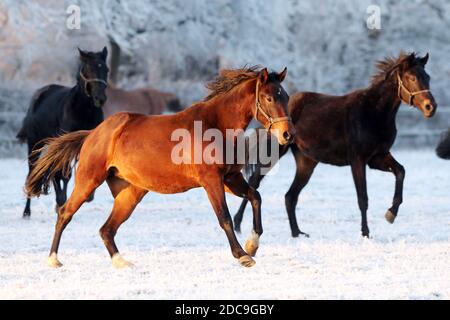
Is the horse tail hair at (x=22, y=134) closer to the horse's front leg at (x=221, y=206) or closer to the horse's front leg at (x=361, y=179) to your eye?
the horse's front leg at (x=361, y=179)

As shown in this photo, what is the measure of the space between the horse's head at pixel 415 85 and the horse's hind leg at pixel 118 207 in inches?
127

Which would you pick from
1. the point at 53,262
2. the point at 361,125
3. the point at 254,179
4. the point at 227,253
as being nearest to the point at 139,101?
the point at 254,179

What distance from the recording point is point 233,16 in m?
28.0

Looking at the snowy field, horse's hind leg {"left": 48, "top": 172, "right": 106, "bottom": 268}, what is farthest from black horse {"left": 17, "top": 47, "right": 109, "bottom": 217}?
horse's hind leg {"left": 48, "top": 172, "right": 106, "bottom": 268}

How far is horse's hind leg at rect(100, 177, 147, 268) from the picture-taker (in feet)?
27.6

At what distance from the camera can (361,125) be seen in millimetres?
10422

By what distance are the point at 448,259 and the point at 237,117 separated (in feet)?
7.20

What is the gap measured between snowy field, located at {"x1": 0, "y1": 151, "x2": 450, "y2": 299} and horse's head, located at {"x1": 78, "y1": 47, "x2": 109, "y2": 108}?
60.7 inches

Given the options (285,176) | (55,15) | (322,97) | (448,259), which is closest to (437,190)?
(285,176)

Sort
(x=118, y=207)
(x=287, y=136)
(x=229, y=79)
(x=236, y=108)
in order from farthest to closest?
(x=118, y=207), (x=229, y=79), (x=236, y=108), (x=287, y=136)

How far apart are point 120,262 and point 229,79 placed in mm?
1777

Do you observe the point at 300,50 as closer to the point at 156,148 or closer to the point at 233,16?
the point at 233,16

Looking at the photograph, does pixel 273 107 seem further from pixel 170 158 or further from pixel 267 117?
pixel 170 158

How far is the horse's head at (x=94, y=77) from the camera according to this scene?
12414mm
